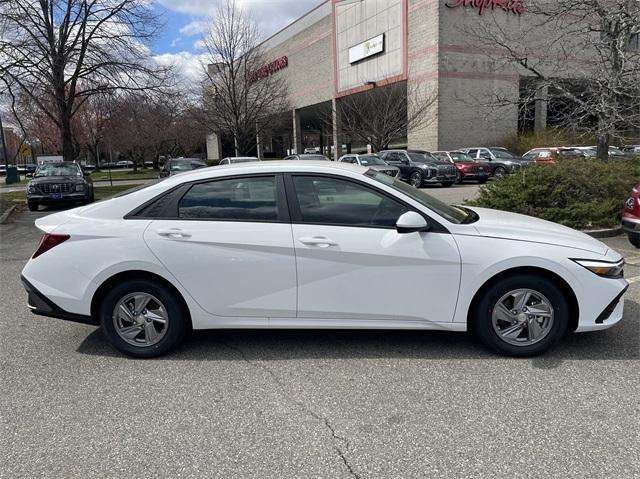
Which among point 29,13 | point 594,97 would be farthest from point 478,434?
point 29,13

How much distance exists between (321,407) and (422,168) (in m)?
18.6

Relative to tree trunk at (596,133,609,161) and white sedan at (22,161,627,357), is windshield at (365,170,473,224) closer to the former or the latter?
white sedan at (22,161,627,357)

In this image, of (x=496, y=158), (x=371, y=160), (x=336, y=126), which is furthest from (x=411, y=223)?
(x=336, y=126)

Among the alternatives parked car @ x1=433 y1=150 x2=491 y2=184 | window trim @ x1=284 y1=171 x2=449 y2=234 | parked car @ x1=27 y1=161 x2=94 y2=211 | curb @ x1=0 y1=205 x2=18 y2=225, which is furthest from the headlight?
parked car @ x1=433 y1=150 x2=491 y2=184

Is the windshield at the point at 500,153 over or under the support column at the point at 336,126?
under

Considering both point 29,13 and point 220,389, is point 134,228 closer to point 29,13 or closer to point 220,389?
point 220,389

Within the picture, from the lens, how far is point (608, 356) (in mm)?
3684

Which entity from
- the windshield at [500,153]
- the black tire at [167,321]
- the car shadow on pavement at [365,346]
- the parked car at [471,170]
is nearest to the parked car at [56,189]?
the car shadow on pavement at [365,346]

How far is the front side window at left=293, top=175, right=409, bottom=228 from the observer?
3.69m

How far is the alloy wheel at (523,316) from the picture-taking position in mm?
3592

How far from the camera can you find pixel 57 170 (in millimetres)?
15898

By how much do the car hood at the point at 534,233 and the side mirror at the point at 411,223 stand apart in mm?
482

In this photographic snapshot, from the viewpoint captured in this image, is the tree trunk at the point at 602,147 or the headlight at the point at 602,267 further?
the tree trunk at the point at 602,147

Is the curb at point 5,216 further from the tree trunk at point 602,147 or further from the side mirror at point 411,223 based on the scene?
the tree trunk at point 602,147
